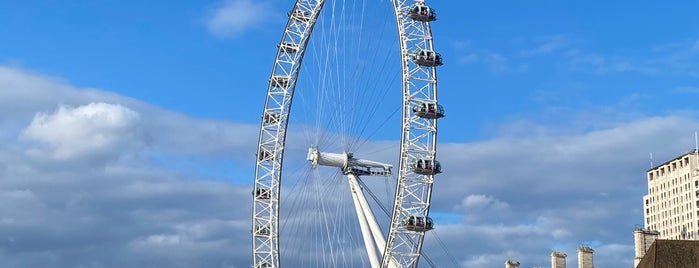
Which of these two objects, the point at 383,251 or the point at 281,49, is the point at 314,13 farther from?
the point at 383,251

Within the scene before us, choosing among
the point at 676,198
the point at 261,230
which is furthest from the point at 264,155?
the point at 676,198

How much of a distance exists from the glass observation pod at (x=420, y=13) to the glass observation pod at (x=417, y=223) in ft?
43.8

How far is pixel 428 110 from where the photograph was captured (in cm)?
8012

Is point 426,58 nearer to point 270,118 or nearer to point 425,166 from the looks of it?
point 425,166

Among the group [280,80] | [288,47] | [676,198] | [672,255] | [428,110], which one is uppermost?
[676,198]

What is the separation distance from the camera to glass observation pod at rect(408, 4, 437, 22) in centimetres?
8181

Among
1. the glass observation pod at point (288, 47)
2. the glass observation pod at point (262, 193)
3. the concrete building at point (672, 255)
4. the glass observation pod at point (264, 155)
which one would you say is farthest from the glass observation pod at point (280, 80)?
the concrete building at point (672, 255)

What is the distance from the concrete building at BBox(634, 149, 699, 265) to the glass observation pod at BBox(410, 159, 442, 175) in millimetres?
102855

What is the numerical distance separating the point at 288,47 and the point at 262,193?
11.2m

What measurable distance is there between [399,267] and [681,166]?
11804cm

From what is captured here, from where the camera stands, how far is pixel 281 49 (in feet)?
307

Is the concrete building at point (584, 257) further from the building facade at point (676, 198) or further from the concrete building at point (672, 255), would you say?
the building facade at point (676, 198)

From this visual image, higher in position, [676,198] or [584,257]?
[676,198]

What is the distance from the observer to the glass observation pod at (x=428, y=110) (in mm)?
79750
